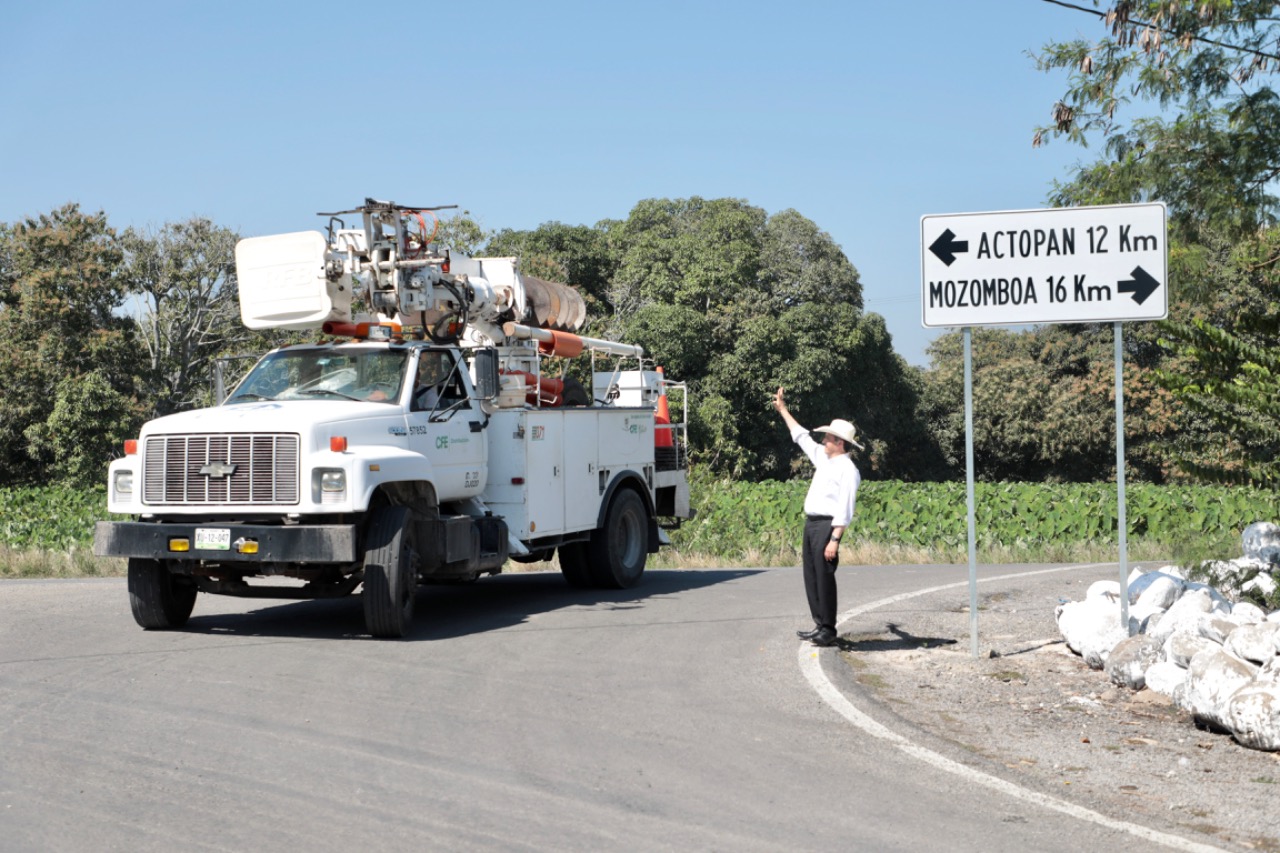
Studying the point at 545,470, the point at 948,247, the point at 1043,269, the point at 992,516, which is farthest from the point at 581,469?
the point at 992,516

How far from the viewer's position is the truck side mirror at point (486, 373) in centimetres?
1227

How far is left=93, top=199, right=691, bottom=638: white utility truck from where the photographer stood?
10.7 meters

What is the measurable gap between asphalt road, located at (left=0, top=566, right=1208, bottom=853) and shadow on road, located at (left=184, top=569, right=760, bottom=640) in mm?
84

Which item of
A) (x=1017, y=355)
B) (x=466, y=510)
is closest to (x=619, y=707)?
(x=466, y=510)

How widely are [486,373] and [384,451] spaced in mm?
1522

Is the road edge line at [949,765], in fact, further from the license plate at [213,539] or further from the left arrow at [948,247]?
the license plate at [213,539]

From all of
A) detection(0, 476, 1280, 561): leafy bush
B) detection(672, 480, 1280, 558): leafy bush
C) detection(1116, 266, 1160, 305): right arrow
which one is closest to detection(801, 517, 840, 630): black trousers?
detection(1116, 266, 1160, 305): right arrow

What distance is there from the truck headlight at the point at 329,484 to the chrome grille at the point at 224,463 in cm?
17

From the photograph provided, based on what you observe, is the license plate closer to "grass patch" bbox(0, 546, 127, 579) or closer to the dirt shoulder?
the dirt shoulder

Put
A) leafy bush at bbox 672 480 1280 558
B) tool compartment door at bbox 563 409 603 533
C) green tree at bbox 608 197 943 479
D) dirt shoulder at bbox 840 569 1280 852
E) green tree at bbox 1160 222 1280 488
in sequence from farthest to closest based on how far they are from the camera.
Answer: green tree at bbox 608 197 943 479, leafy bush at bbox 672 480 1280 558, tool compartment door at bbox 563 409 603 533, green tree at bbox 1160 222 1280 488, dirt shoulder at bbox 840 569 1280 852

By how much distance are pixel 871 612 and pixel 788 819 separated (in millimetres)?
7142

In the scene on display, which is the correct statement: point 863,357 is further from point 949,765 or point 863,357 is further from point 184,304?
point 949,765

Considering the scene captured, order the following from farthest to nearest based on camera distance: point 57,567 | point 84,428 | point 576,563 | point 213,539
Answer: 1. point 84,428
2. point 57,567
3. point 576,563
4. point 213,539

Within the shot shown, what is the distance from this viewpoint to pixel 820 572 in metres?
10.6
